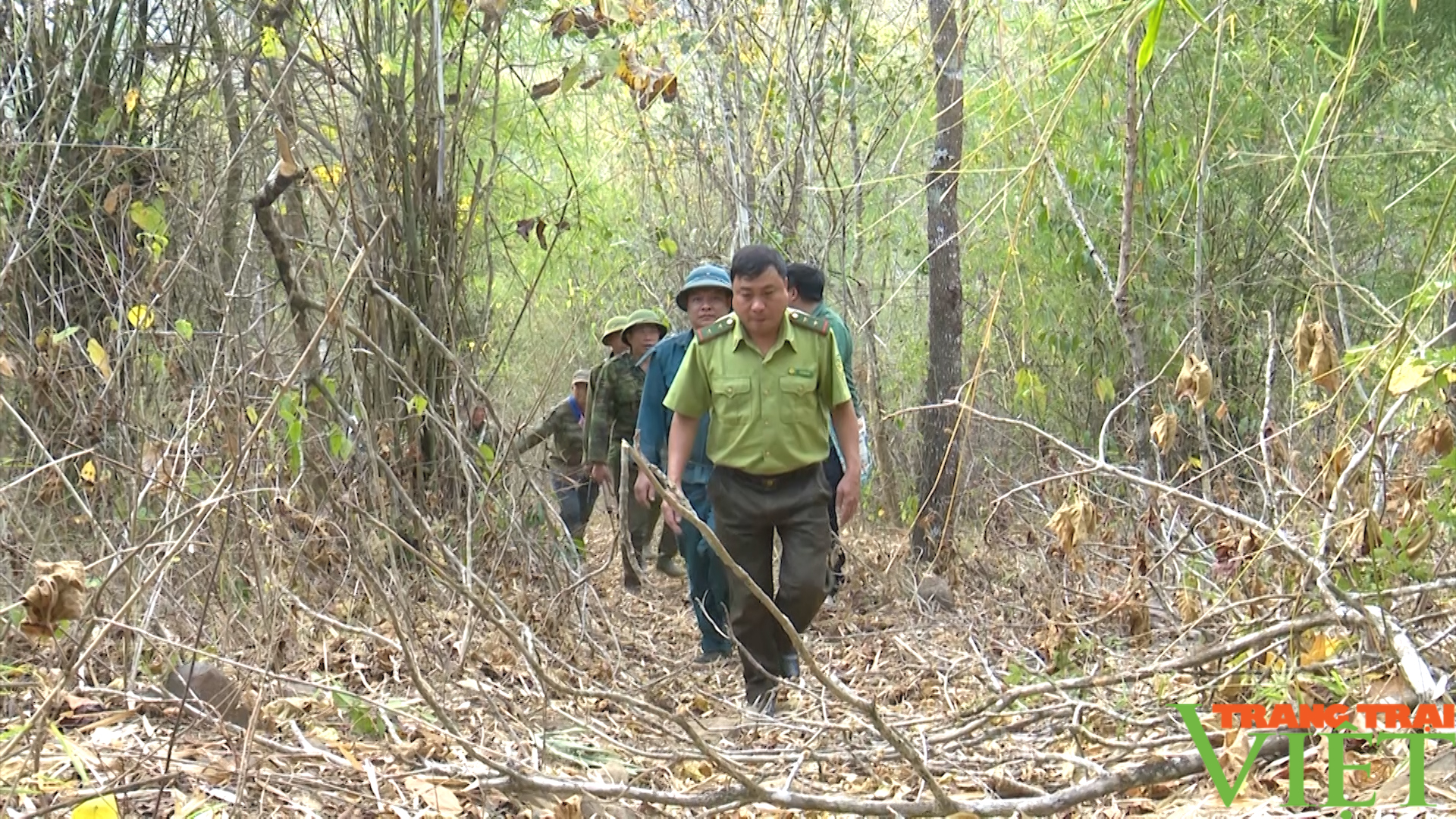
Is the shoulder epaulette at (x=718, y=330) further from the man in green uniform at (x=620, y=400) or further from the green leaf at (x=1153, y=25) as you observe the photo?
the green leaf at (x=1153, y=25)

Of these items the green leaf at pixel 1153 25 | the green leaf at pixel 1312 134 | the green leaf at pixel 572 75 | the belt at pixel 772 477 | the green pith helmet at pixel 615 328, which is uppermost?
the green leaf at pixel 572 75

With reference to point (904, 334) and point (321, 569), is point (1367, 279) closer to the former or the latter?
point (904, 334)

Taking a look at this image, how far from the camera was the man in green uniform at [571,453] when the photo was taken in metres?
7.54

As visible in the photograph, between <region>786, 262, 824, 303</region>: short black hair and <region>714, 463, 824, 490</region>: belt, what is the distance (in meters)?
1.37

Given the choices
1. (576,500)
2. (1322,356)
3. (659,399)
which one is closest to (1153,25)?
(1322,356)

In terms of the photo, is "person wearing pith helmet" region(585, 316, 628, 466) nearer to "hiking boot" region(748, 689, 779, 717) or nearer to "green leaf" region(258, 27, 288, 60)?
"green leaf" region(258, 27, 288, 60)

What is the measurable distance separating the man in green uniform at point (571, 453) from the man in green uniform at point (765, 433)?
3.07 metres

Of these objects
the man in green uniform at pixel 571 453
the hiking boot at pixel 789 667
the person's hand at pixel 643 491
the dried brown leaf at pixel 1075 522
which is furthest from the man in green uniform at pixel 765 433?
the man in green uniform at pixel 571 453

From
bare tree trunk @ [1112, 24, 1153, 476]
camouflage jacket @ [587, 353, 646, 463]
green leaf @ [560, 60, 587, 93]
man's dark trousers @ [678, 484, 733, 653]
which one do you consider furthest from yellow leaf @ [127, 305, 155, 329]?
bare tree trunk @ [1112, 24, 1153, 476]

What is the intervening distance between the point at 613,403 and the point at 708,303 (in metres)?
1.35

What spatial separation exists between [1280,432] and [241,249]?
4.20 meters

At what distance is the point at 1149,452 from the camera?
583 centimetres

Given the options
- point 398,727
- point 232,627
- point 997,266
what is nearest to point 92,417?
point 232,627

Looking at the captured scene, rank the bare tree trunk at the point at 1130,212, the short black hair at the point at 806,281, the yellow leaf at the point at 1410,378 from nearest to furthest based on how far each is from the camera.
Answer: the yellow leaf at the point at 1410,378, the bare tree trunk at the point at 1130,212, the short black hair at the point at 806,281
